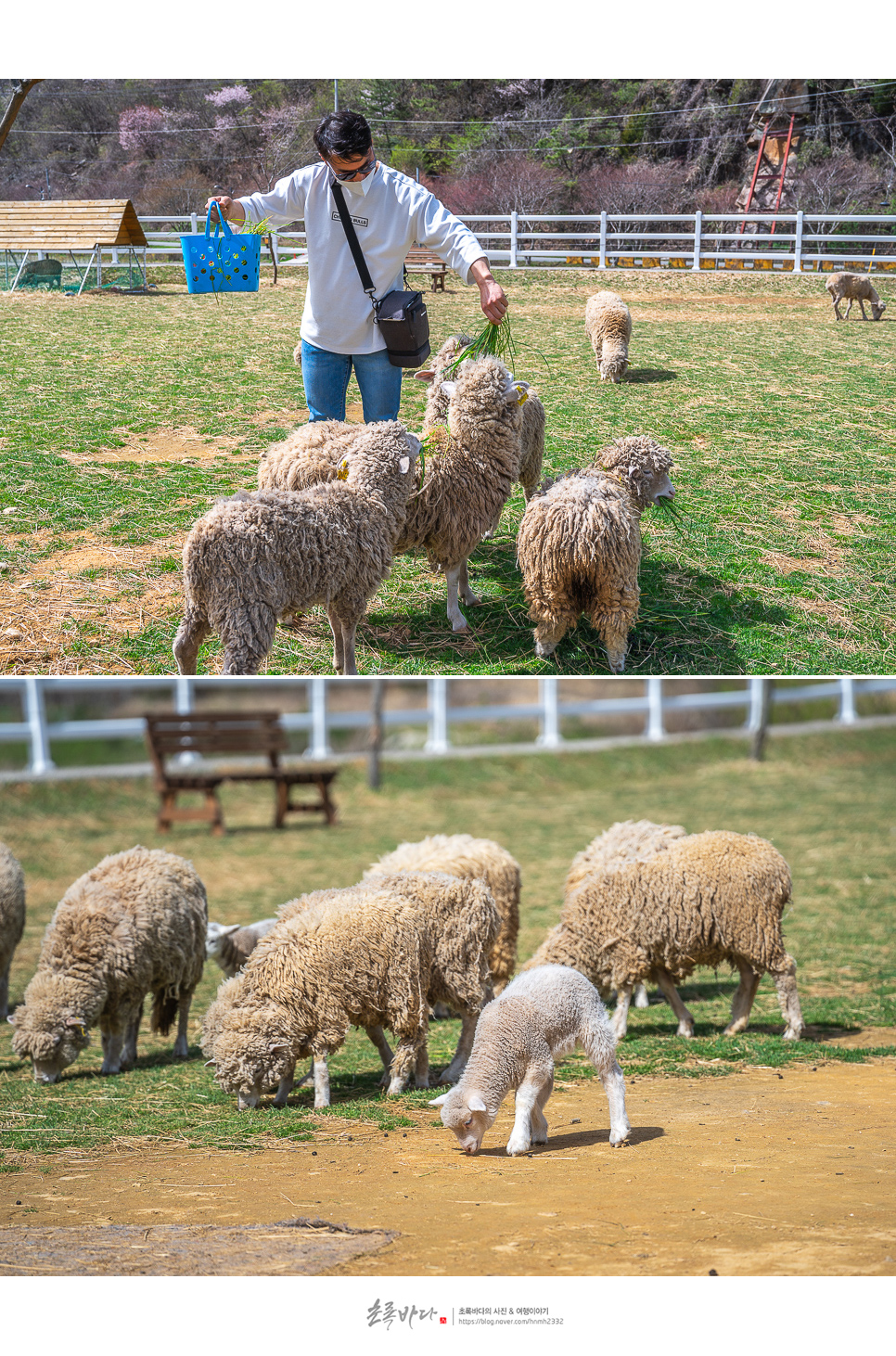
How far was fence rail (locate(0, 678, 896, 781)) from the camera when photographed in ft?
46.6

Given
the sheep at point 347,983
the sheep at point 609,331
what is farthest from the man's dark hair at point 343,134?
the sheep at point 609,331

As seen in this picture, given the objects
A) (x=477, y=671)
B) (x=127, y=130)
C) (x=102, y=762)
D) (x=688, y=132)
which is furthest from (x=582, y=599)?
(x=102, y=762)

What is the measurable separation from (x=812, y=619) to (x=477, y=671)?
2516 millimetres

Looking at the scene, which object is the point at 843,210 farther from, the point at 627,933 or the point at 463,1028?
the point at 463,1028

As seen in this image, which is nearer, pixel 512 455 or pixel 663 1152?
pixel 663 1152

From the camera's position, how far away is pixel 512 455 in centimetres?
668

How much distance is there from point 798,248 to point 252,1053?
10.1 meters

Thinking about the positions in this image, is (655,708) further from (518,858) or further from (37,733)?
(37,733)

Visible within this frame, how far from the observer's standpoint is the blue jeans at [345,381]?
18.8 ft

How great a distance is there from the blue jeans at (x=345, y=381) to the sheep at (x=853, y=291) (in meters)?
8.75

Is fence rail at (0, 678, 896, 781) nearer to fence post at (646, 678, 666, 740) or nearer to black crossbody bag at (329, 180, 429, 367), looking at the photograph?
fence post at (646, 678, 666, 740)

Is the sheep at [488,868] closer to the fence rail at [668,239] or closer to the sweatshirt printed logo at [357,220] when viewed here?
the sweatshirt printed logo at [357,220]

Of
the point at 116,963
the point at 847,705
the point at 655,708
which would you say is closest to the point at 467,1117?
the point at 116,963

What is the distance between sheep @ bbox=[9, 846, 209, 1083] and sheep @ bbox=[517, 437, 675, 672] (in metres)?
2.85
